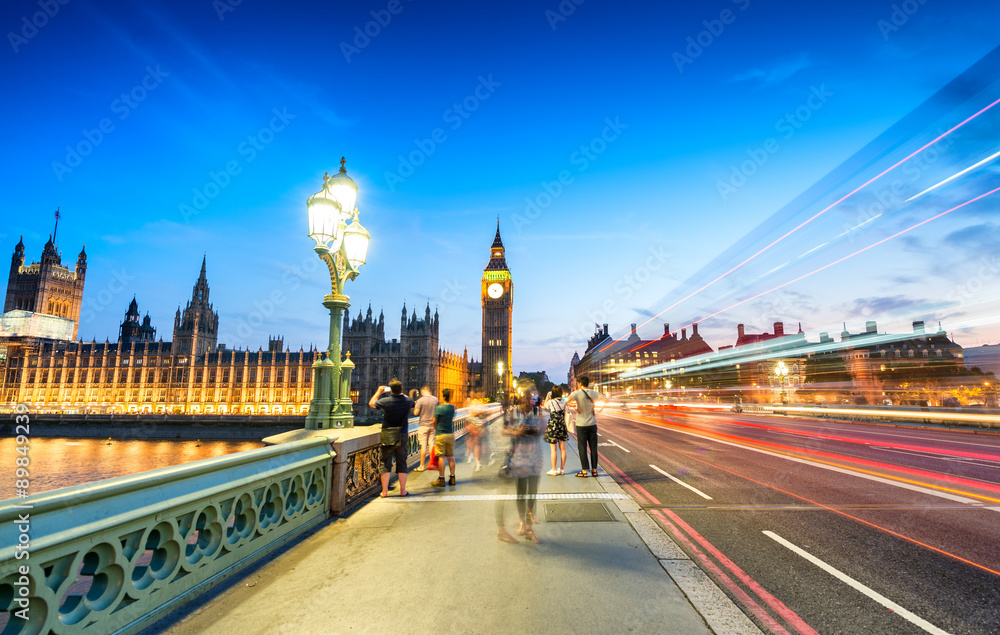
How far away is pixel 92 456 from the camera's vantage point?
60.0 meters

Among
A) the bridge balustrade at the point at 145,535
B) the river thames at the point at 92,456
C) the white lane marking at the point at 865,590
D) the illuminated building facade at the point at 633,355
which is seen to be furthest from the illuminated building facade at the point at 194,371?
the white lane marking at the point at 865,590

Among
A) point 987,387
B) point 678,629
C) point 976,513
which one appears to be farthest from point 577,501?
point 987,387

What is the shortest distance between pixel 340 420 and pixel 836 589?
6.92 meters

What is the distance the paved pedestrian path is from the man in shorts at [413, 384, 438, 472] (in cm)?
283

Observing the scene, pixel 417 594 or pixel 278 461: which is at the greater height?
pixel 278 461

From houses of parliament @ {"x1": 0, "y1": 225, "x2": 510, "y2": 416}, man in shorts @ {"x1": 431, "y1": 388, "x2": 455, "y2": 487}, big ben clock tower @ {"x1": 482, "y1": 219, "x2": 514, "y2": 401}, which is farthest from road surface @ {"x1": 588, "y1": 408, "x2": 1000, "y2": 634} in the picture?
big ben clock tower @ {"x1": 482, "y1": 219, "x2": 514, "y2": 401}

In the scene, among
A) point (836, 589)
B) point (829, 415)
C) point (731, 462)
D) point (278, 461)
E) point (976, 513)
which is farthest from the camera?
point (829, 415)

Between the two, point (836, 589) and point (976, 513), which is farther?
point (976, 513)

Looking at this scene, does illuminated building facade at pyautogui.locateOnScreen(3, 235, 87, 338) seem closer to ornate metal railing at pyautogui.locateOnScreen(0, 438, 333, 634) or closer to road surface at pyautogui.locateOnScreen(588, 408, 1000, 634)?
ornate metal railing at pyautogui.locateOnScreen(0, 438, 333, 634)

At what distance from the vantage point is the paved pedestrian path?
134 inches

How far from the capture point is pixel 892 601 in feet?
12.5

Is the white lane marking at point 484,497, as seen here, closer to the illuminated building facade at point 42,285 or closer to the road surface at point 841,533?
the road surface at point 841,533

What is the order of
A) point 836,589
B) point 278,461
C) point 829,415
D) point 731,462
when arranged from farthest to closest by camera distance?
point 829,415, point 731,462, point 278,461, point 836,589

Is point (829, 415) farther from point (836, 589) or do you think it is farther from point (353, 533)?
point (353, 533)
